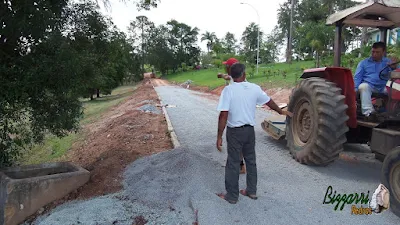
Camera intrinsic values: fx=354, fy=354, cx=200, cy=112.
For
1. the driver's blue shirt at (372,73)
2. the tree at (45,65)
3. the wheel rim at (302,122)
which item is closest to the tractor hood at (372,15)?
the driver's blue shirt at (372,73)

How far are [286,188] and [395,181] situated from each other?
1457mm

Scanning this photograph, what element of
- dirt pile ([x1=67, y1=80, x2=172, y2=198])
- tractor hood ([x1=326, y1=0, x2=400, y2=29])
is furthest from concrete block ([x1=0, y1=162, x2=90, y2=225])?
tractor hood ([x1=326, y1=0, x2=400, y2=29])

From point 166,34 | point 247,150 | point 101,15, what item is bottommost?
point 247,150

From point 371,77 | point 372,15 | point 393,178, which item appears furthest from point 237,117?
point 372,15

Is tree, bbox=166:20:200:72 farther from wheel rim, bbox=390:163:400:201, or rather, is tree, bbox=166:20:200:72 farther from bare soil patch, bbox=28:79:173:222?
wheel rim, bbox=390:163:400:201

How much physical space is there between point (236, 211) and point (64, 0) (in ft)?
17.2

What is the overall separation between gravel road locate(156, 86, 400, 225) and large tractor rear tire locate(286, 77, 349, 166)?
0.29 metres

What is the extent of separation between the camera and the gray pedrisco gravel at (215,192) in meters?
4.30

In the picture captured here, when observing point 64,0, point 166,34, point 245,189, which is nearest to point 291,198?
point 245,189

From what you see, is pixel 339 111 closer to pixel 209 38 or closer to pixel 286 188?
pixel 286 188

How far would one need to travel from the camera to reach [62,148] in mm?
12945

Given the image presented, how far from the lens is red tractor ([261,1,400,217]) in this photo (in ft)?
16.9

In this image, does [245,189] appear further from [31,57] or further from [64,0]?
[64,0]

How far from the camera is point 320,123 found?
17.9ft
